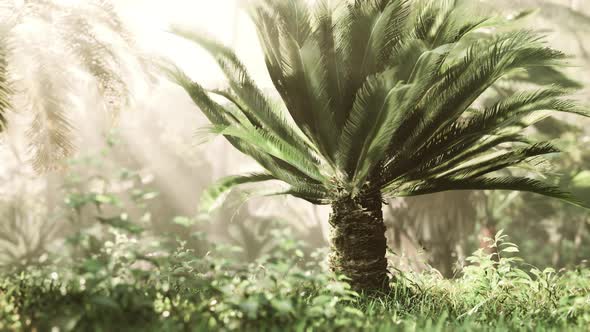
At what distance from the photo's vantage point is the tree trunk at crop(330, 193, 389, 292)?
473cm

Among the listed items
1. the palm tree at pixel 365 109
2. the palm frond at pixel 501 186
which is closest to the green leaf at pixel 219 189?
the palm tree at pixel 365 109

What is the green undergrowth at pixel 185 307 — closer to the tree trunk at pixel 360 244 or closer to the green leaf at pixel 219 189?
the tree trunk at pixel 360 244

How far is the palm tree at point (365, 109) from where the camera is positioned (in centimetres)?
433

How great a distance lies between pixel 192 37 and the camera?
4449 mm

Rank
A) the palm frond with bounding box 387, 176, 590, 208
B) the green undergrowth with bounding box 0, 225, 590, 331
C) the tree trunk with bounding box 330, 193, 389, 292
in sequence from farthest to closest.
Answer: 1. the tree trunk with bounding box 330, 193, 389, 292
2. the palm frond with bounding box 387, 176, 590, 208
3. the green undergrowth with bounding box 0, 225, 590, 331

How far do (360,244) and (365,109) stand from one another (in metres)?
1.33

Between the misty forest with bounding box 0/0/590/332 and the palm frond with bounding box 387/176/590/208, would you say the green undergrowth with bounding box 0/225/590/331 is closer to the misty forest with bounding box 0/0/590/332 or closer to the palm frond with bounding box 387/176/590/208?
the misty forest with bounding box 0/0/590/332

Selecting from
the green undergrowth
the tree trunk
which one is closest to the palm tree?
the tree trunk

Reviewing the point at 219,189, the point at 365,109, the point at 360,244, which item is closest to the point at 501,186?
the point at 360,244

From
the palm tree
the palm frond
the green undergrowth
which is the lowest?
the green undergrowth

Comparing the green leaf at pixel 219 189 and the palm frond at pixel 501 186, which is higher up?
the palm frond at pixel 501 186

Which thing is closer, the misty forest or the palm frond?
the misty forest

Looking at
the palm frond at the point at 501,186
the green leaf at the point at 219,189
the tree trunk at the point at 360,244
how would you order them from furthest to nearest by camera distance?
1. the tree trunk at the point at 360,244
2. the palm frond at the point at 501,186
3. the green leaf at the point at 219,189

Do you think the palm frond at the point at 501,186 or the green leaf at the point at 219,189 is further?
the palm frond at the point at 501,186
